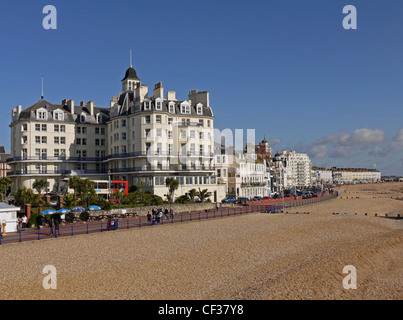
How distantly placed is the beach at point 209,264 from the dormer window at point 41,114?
111ft

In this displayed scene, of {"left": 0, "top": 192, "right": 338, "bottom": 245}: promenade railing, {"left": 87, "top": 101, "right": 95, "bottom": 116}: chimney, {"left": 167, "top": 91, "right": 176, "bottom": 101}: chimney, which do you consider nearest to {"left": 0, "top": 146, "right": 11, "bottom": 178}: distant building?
{"left": 87, "top": 101, "right": 95, "bottom": 116}: chimney

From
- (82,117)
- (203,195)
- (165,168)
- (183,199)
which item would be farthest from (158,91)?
(183,199)

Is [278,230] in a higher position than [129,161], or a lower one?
lower

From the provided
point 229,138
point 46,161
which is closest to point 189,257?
point 46,161

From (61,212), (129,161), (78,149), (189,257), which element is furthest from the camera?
(78,149)

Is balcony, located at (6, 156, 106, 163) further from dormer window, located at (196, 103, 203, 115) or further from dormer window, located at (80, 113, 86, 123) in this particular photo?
dormer window, located at (196, 103, 203, 115)

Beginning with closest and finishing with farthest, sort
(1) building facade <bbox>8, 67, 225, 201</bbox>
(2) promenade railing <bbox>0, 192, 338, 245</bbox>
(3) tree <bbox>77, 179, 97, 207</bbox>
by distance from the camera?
1. (2) promenade railing <bbox>0, 192, 338, 245</bbox>
2. (3) tree <bbox>77, 179, 97, 207</bbox>
3. (1) building facade <bbox>8, 67, 225, 201</bbox>

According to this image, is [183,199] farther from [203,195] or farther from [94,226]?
[94,226]

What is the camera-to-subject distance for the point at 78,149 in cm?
6022

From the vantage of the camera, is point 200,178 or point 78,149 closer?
point 200,178

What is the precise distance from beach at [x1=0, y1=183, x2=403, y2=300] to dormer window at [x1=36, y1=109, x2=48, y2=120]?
33974mm

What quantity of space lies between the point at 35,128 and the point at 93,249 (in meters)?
39.1

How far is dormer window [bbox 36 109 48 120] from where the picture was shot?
186 ft

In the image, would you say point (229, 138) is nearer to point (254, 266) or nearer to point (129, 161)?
point (129, 161)
